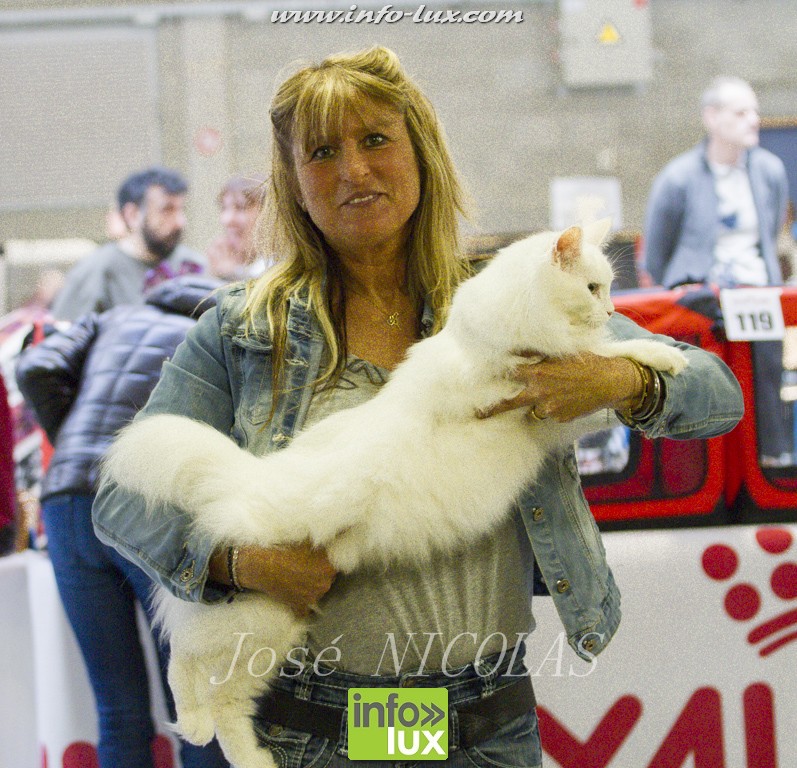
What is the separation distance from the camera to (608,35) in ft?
13.1

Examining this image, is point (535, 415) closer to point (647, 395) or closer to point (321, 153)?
point (647, 395)

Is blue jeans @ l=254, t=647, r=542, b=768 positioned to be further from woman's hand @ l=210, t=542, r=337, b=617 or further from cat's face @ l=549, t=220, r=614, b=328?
cat's face @ l=549, t=220, r=614, b=328

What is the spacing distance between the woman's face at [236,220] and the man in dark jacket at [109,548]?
1.13 m

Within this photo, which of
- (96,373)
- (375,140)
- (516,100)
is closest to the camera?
(375,140)

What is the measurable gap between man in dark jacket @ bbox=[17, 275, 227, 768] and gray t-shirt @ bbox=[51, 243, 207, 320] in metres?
1.30

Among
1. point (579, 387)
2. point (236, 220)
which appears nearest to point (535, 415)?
point (579, 387)

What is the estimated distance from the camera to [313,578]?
0.98 meters

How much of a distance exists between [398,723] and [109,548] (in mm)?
1131

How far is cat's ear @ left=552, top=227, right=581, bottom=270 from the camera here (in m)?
1.00

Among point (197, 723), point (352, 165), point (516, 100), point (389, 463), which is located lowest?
point (197, 723)

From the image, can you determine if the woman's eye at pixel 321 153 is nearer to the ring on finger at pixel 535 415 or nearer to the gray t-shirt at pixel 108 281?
the ring on finger at pixel 535 415

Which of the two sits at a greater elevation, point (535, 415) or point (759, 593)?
point (535, 415)

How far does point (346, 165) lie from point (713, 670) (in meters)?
1.35

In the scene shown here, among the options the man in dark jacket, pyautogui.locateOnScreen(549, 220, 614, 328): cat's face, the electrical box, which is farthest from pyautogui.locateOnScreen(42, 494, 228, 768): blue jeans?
the electrical box
